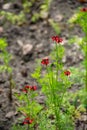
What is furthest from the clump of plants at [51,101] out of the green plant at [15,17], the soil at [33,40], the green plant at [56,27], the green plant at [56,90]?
the green plant at [15,17]

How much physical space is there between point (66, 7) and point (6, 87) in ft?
6.68

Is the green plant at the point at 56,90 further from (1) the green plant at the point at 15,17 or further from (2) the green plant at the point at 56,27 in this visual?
(1) the green plant at the point at 15,17

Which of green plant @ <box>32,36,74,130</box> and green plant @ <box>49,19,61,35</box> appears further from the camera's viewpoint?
Answer: green plant @ <box>49,19,61,35</box>

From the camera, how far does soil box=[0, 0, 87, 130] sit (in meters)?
4.46

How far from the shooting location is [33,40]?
5250 millimetres

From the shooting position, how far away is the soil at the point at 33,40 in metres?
4.46

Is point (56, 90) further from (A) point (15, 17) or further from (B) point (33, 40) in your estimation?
(A) point (15, 17)

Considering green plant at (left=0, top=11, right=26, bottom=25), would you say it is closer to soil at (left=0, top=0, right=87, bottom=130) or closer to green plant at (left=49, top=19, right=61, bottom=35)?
soil at (left=0, top=0, right=87, bottom=130)

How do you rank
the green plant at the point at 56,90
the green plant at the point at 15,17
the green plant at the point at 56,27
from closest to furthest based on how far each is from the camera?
the green plant at the point at 56,90
the green plant at the point at 56,27
the green plant at the point at 15,17

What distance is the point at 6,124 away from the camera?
3578 mm

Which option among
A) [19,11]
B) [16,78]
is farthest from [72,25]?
[16,78]

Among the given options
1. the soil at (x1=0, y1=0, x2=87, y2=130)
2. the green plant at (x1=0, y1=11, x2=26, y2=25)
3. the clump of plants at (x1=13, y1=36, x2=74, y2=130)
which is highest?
the clump of plants at (x1=13, y1=36, x2=74, y2=130)

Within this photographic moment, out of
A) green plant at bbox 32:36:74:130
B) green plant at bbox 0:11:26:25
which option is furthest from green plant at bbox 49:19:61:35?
green plant at bbox 32:36:74:130

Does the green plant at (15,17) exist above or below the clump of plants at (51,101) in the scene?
below
